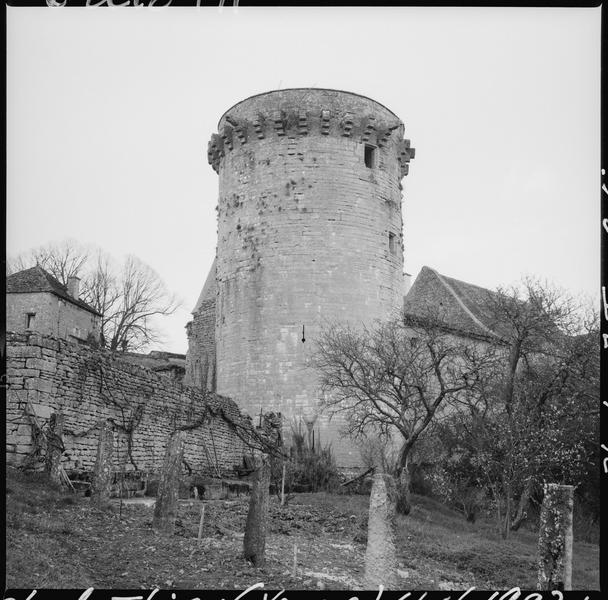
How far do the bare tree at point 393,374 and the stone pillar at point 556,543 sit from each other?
11135 millimetres

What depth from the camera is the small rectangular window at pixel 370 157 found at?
1051 inches

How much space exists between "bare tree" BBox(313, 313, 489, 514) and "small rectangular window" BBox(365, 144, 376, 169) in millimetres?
5773

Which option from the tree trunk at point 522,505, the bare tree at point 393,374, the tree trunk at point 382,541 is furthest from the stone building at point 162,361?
the tree trunk at point 382,541

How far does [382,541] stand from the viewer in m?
7.62

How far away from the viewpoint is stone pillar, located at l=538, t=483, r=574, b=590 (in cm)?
735

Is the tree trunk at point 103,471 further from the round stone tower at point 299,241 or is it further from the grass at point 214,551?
the round stone tower at point 299,241

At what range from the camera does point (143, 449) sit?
16.4 m

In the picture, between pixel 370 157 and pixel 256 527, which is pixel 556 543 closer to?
pixel 256 527

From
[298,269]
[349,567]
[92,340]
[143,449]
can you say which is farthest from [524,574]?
[92,340]

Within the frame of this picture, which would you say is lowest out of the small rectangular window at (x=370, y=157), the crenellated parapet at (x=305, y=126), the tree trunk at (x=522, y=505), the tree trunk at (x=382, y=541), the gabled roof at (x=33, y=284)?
the tree trunk at (x=522, y=505)

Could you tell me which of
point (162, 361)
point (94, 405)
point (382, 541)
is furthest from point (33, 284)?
point (382, 541)

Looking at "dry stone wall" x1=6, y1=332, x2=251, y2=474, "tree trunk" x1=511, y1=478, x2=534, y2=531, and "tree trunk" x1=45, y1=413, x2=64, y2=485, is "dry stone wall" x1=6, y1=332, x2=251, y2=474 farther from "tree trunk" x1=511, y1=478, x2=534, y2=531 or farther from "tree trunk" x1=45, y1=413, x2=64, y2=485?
"tree trunk" x1=511, y1=478, x2=534, y2=531

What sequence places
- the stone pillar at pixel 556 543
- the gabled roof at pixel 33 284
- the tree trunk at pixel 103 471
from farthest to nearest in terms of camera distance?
the gabled roof at pixel 33 284 < the tree trunk at pixel 103 471 < the stone pillar at pixel 556 543

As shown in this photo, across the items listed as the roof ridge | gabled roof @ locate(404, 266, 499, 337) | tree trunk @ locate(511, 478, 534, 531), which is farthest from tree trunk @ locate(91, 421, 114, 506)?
the roof ridge
